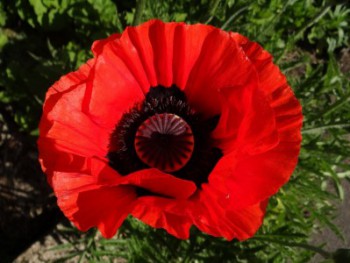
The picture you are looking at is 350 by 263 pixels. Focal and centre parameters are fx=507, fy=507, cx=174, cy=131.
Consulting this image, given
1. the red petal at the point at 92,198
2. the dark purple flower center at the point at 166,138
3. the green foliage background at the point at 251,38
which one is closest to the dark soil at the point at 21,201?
the green foliage background at the point at 251,38

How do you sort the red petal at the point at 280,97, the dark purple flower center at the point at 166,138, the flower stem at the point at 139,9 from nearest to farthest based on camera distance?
the red petal at the point at 280,97 < the flower stem at the point at 139,9 < the dark purple flower center at the point at 166,138

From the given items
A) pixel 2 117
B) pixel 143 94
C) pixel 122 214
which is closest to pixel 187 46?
pixel 143 94

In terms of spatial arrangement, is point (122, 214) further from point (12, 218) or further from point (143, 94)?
point (12, 218)

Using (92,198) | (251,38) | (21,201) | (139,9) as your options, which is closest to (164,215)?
(92,198)

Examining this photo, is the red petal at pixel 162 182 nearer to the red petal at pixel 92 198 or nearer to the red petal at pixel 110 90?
the red petal at pixel 92 198

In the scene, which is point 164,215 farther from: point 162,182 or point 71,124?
point 71,124

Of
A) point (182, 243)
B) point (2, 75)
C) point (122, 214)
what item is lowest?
point (182, 243)

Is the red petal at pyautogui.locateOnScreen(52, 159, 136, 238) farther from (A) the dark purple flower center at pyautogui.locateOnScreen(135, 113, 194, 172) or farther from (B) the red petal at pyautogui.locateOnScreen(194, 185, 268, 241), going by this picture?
(A) the dark purple flower center at pyautogui.locateOnScreen(135, 113, 194, 172)
